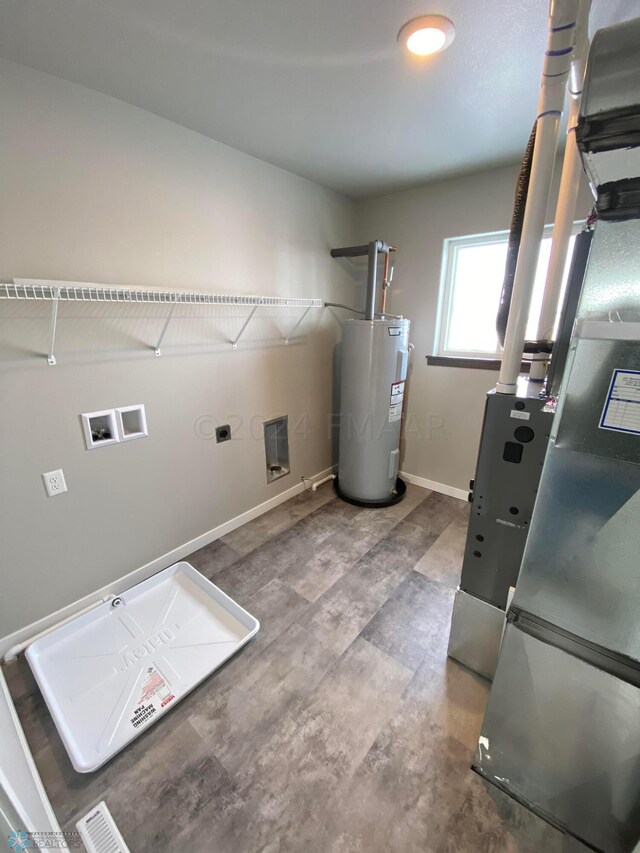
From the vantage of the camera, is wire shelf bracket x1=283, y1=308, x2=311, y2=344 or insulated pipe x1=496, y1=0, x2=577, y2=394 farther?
wire shelf bracket x1=283, y1=308, x2=311, y2=344

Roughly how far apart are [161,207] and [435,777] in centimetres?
250

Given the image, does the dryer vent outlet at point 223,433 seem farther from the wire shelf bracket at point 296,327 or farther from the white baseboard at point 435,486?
the white baseboard at point 435,486

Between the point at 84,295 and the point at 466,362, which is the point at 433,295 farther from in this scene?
the point at 84,295

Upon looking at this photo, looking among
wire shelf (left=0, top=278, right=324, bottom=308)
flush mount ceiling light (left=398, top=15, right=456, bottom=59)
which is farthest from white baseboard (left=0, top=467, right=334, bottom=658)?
flush mount ceiling light (left=398, top=15, right=456, bottom=59)

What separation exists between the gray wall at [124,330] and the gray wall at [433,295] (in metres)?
0.67

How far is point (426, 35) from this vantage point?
107 cm

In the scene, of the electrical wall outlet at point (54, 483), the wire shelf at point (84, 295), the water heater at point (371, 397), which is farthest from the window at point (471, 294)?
the electrical wall outlet at point (54, 483)

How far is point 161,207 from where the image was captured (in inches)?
64.2

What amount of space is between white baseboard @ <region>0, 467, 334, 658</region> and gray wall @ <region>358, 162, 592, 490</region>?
1.19 meters

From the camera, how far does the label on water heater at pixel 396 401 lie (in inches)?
94.7

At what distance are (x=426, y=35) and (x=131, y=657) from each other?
2.50 m

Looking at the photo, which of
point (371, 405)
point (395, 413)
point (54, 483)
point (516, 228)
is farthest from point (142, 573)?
point (516, 228)

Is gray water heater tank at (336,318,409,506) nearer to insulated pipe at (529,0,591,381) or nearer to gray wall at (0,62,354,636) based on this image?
gray wall at (0,62,354,636)

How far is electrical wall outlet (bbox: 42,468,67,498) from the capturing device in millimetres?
1475
